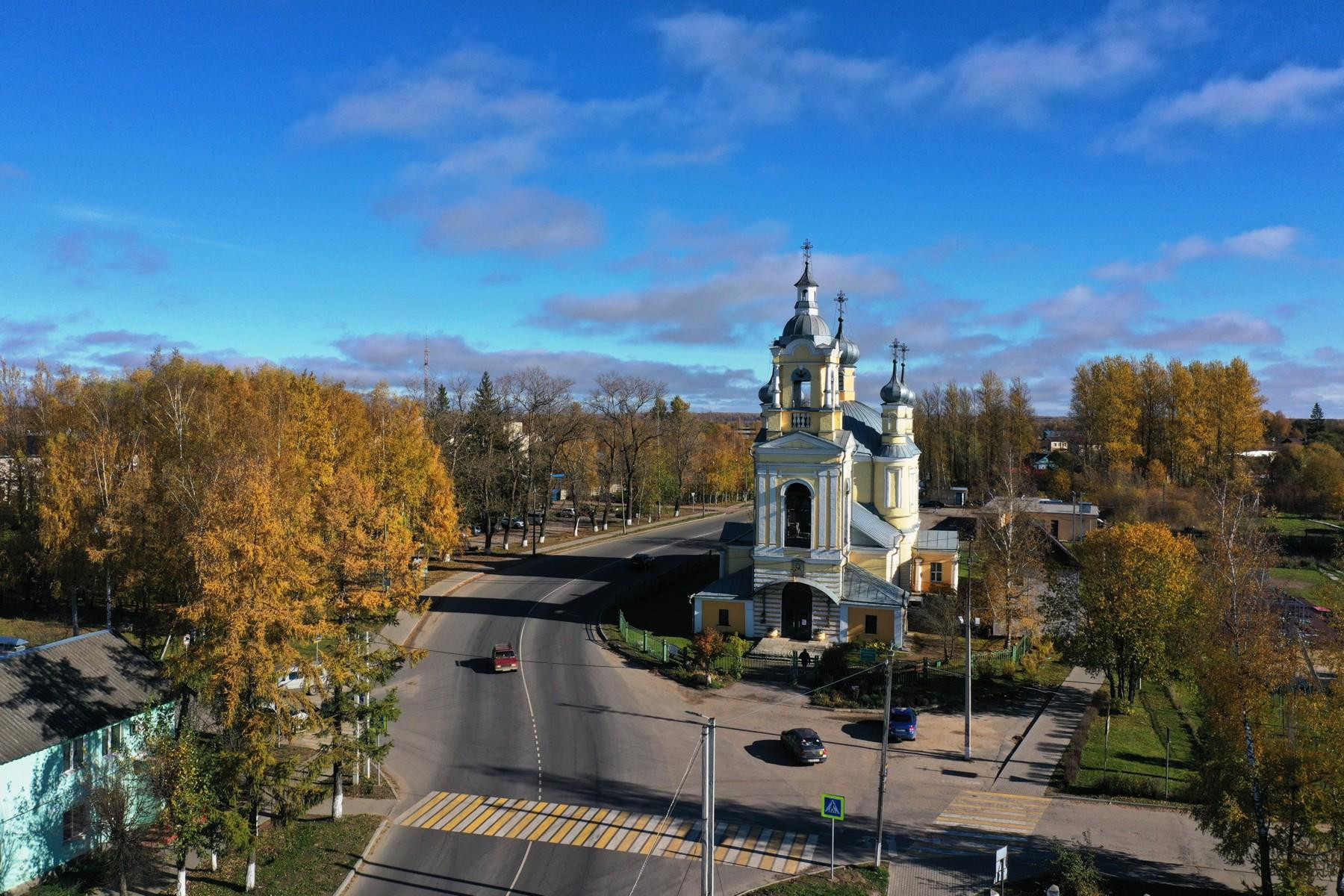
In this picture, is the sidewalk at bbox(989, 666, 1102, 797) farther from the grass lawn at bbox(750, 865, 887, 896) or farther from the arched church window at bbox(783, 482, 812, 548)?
the arched church window at bbox(783, 482, 812, 548)

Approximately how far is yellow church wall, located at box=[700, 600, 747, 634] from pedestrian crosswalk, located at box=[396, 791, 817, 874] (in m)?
17.6

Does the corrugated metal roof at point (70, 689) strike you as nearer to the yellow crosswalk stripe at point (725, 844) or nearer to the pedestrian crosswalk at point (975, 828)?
the yellow crosswalk stripe at point (725, 844)

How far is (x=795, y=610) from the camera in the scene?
133ft

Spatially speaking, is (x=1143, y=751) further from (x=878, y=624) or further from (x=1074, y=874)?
(x=878, y=624)

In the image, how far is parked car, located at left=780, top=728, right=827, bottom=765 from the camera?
26859mm

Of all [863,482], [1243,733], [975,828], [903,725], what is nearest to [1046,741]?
[903,725]

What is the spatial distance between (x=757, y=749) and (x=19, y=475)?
40499mm

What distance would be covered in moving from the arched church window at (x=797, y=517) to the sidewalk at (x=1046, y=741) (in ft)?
41.2

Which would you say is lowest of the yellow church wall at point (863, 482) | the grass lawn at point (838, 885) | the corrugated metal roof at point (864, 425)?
the grass lawn at point (838, 885)

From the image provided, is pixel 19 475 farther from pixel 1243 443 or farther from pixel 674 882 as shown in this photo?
pixel 1243 443

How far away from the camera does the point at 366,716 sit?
22.6 metres

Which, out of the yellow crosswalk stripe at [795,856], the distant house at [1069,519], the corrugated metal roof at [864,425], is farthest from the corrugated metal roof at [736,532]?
the distant house at [1069,519]

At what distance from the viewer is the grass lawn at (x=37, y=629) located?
39.6m

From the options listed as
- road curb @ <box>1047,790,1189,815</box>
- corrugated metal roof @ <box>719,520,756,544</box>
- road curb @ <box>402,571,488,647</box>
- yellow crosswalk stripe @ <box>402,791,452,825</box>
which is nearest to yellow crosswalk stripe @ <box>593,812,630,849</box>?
yellow crosswalk stripe @ <box>402,791,452,825</box>
